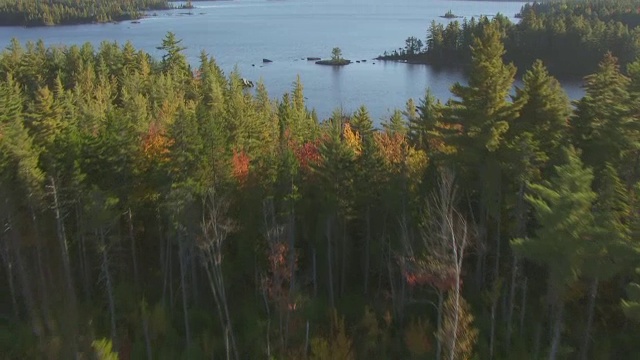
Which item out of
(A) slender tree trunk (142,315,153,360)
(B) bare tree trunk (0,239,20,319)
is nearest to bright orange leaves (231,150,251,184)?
(A) slender tree trunk (142,315,153,360)

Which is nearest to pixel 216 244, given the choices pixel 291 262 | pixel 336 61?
pixel 291 262

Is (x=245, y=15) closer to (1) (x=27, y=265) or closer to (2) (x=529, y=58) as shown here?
(2) (x=529, y=58)

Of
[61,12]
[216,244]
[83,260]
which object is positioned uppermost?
[61,12]

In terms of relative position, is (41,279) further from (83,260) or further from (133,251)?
(133,251)

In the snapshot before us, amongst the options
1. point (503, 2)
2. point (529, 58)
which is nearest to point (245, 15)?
point (503, 2)

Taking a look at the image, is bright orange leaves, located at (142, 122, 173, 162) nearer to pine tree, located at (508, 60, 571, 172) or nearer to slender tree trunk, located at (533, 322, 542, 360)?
pine tree, located at (508, 60, 571, 172)

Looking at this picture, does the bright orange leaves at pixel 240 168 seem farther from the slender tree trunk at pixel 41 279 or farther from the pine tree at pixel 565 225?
the pine tree at pixel 565 225

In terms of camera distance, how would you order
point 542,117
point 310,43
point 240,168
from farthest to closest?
point 310,43, point 240,168, point 542,117
